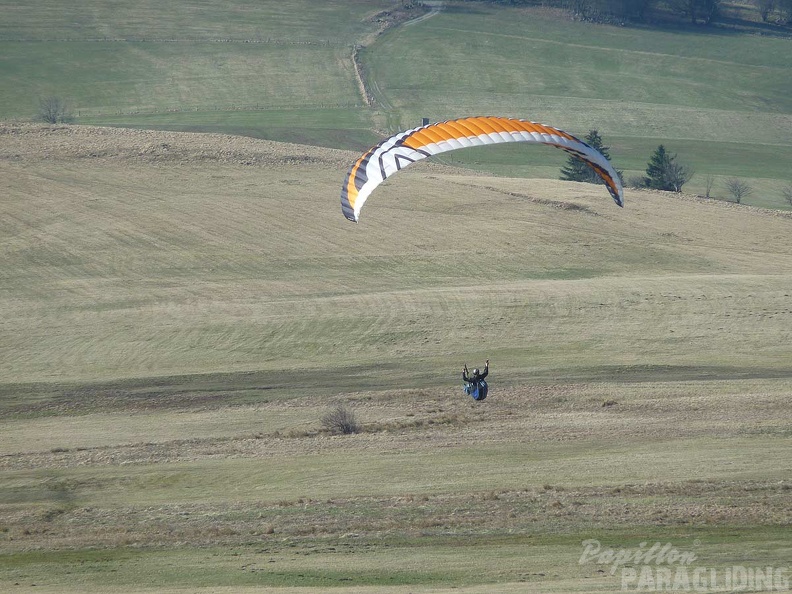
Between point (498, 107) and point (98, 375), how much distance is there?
59.1 meters

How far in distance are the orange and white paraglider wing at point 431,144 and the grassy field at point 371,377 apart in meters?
5.23

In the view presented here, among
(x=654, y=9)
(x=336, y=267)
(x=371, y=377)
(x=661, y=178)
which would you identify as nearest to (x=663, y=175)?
(x=661, y=178)

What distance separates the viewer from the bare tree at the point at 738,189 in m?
59.2

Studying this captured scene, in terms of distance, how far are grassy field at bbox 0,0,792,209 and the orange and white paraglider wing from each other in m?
43.1

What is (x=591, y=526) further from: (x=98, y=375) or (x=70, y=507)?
(x=98, y=375)

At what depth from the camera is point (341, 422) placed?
23.2m

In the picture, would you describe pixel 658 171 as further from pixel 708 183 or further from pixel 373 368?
pixel 373 368

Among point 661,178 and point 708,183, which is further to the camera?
point 708,183

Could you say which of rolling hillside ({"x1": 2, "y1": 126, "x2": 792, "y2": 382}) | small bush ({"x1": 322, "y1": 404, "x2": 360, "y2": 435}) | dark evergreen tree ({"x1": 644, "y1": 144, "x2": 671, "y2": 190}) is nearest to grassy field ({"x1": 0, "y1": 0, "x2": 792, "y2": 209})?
dark evergreen tree ({"x1": 644, "y1": 144, "x2": 671, "y2": 190})

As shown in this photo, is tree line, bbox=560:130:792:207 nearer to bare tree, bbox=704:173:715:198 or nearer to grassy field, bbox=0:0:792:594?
bare tree, bbox=704:173:715:198

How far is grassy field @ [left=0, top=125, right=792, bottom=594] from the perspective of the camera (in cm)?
1675

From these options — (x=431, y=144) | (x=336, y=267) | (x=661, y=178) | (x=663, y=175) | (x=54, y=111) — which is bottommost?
(x=336, y=267)

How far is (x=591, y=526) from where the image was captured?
17109 mm

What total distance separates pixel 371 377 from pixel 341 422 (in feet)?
14.7
